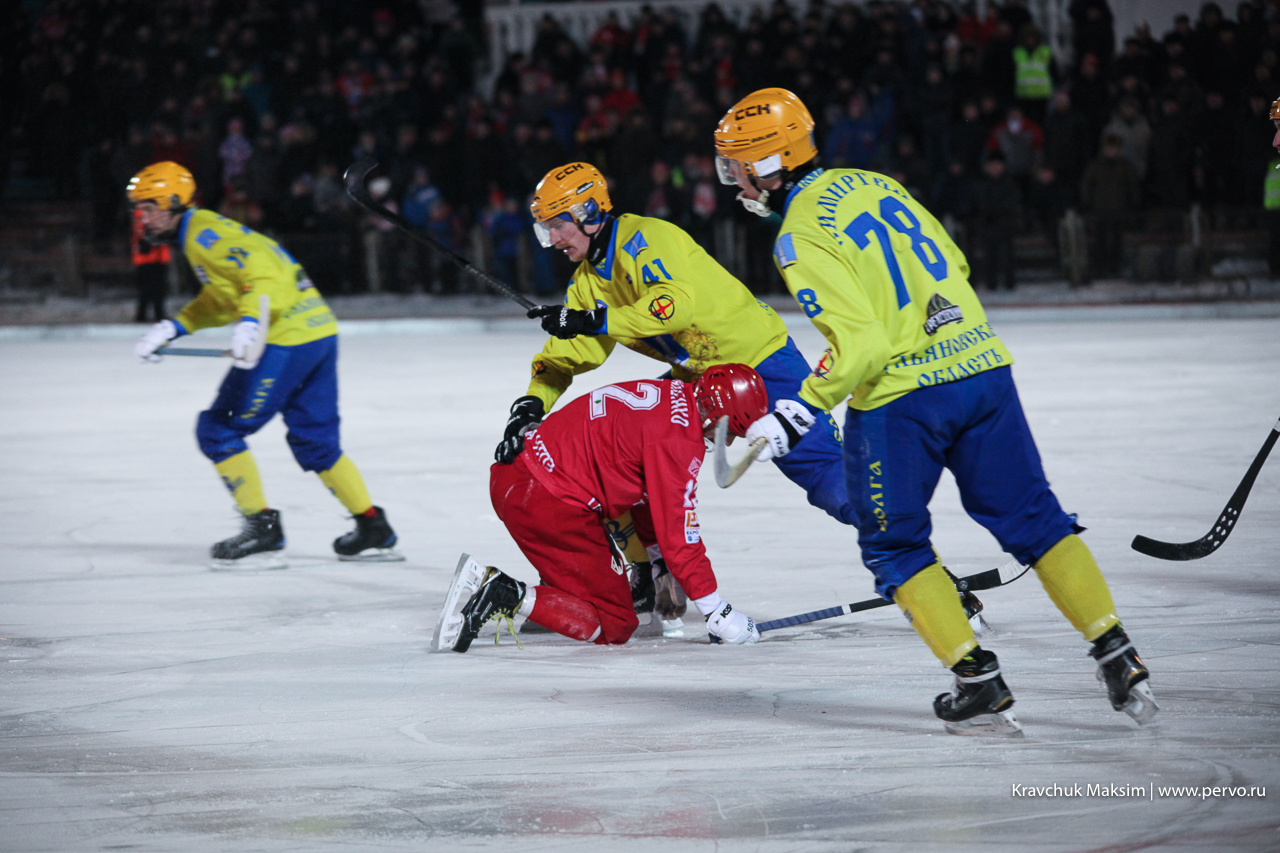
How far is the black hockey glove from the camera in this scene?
4992mm

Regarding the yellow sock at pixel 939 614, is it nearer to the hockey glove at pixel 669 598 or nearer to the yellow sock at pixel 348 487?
the hockey glove at pixel 669 598

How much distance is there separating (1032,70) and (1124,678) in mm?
13528

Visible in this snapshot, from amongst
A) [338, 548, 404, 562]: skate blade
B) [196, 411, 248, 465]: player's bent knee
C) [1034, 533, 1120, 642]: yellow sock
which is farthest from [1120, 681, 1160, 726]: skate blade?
[196, 411, 248, 465]: player's bent knee

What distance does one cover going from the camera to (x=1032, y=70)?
53.1 ft

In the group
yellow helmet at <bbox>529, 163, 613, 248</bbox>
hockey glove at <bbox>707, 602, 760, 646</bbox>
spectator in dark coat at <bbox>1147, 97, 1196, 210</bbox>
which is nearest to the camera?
hockey glove at <bbox>707, 602, 760, 646</bbox>

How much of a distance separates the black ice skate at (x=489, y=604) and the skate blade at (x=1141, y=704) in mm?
1928

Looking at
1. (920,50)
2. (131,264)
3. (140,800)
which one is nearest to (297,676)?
(140,800)

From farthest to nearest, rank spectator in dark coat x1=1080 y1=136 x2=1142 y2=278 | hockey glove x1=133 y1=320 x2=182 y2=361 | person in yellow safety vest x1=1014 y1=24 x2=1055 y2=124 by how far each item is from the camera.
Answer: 1. person in yellow safety vest x1=1014 y1=24 x2=1055 y2=124
2. spectator in dark coat x1=1080 y1=136 x2=1142 y2=278
3. hockey glove x1=133 y1=320 x2=182 y2=361

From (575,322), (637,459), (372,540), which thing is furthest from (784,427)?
(372,540)

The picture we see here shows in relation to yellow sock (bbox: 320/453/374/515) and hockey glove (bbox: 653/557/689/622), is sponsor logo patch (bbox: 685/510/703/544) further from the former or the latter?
yellow sock (bbox: 320/453/374/515)

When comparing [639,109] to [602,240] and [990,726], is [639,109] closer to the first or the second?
[602,240]

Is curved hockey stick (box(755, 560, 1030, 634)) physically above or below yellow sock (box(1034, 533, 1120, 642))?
below

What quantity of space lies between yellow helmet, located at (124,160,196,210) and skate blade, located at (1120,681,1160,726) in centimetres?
432

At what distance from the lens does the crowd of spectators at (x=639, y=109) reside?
51.4 feet
